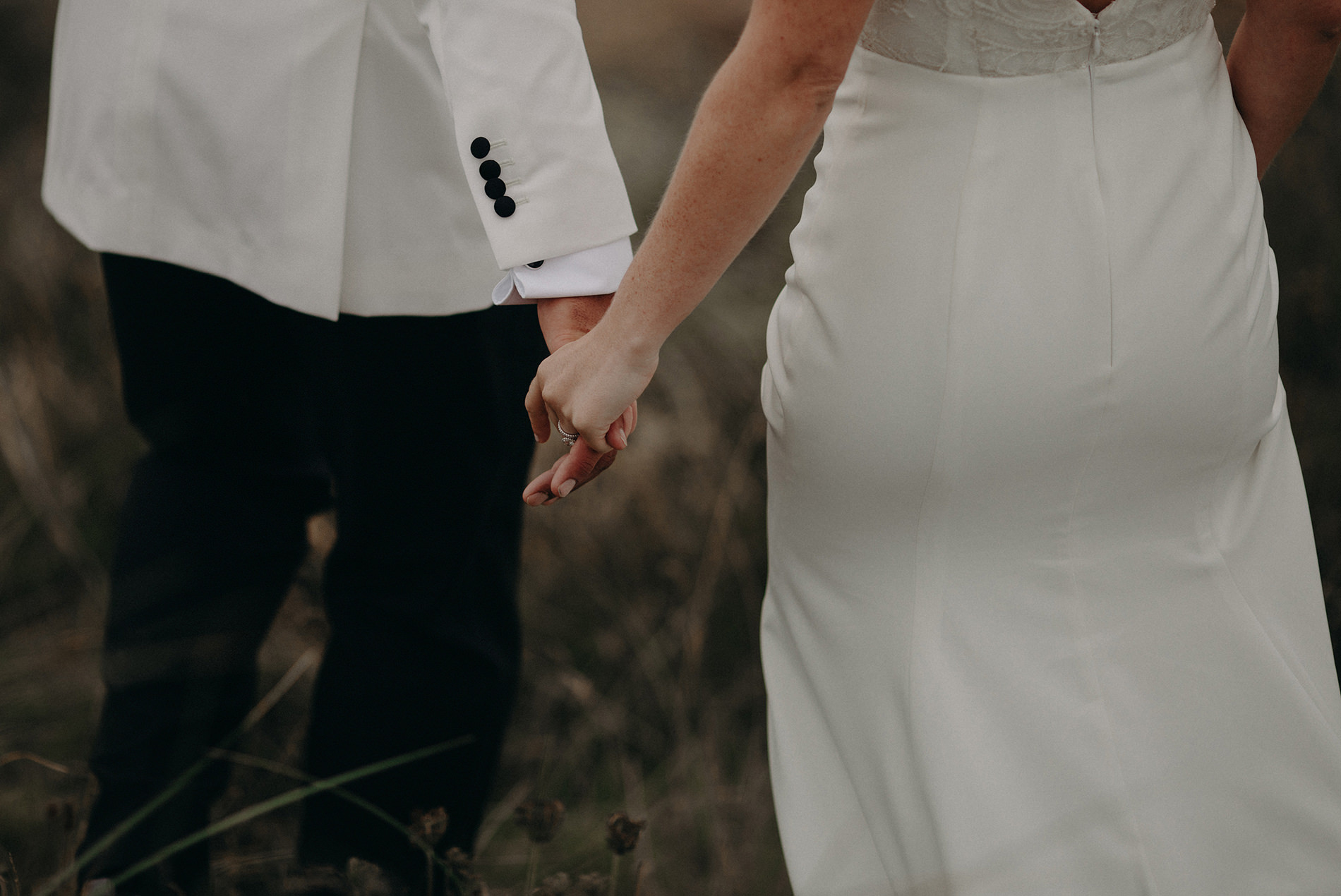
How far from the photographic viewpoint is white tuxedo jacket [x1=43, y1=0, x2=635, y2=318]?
4.33ft

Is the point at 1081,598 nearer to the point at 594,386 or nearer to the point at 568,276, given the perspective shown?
the point at 594,386

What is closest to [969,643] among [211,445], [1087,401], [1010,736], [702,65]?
[1010,736]

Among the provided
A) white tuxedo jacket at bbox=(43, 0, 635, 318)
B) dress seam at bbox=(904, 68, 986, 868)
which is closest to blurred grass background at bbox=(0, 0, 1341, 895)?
dress seam at bbox=(904, 68, 986, 868)

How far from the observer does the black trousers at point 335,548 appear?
1.57m

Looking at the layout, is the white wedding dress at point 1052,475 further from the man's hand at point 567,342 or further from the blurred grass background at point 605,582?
the blurred grass background at point 605,582

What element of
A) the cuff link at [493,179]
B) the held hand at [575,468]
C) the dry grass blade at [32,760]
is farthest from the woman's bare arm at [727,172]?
the dry grass blade at [32,760]

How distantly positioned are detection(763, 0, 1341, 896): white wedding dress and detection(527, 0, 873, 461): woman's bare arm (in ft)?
0.58

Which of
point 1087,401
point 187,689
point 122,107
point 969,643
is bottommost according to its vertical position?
point 187,689

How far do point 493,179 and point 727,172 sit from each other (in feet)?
1.33

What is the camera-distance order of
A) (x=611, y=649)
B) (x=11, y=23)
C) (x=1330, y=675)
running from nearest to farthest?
(x=1330, y=675) → (x=611, y=649) → (x=11, y=23)

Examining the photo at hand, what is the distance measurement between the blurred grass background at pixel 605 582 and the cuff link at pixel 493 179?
1.07 metres

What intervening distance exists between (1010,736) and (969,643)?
11 centimetres

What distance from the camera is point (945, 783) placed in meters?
1.20

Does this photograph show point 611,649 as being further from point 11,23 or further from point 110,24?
point 11,23
